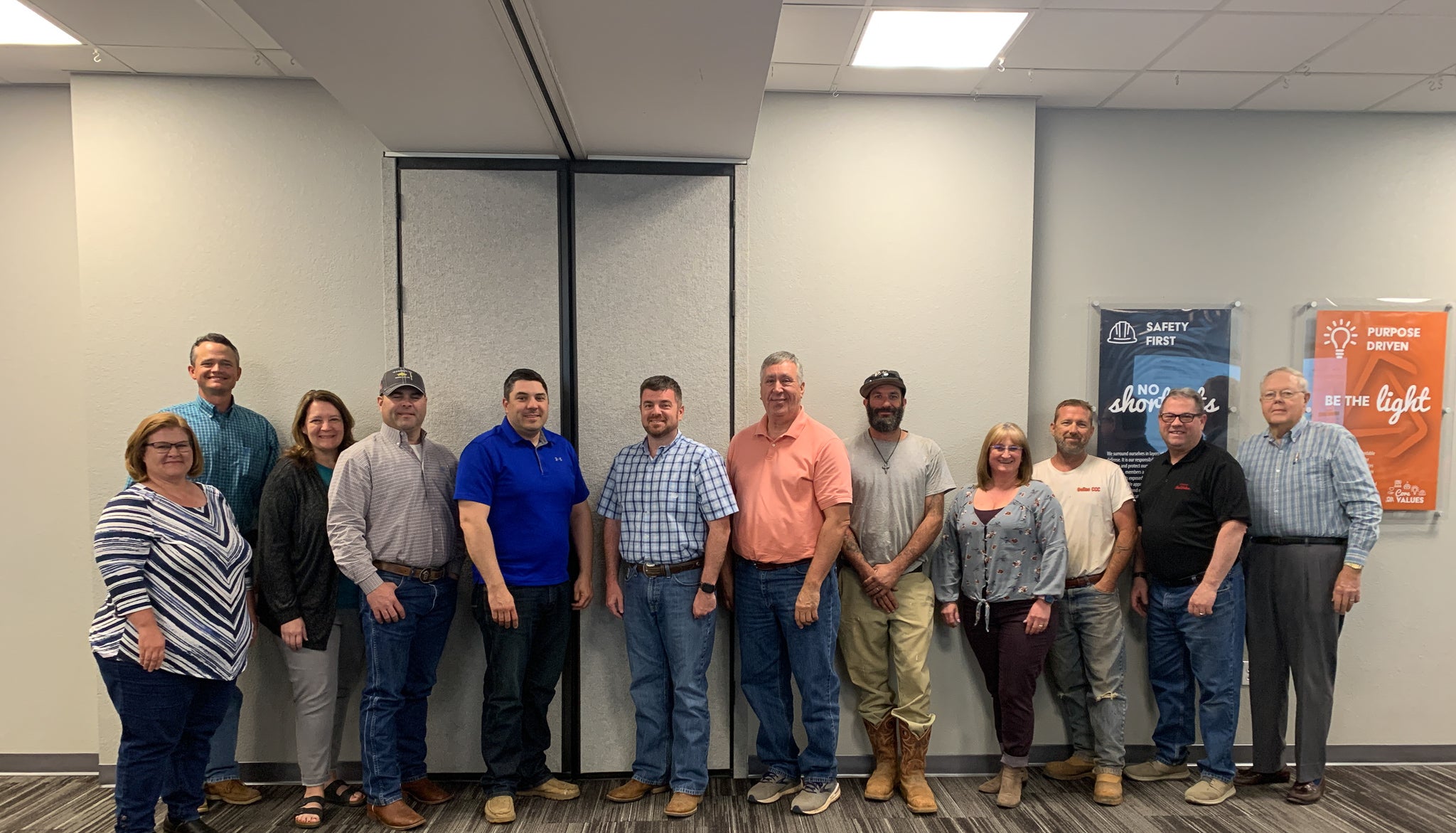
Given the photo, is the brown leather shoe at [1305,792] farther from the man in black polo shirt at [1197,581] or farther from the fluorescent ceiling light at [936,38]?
the fluorescent ceiling light at [936,38]

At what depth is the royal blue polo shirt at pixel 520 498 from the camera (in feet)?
9.50

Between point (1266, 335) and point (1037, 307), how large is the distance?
109cm

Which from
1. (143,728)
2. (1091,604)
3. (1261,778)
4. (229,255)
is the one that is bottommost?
(1261,778)

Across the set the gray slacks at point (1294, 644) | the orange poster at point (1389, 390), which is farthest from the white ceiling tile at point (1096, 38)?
the gray slacks at point (1294, 644)

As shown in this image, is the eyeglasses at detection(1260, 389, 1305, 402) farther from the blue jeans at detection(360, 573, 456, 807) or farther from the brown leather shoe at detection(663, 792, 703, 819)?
the blue jeans at detection(360, 573, 456, 807)

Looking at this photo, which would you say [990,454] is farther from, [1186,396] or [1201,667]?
[1201,667]

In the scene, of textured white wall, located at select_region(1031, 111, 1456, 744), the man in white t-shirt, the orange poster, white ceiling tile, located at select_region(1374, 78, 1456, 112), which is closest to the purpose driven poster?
textured white wall, located at select_region(1031, 111, 1456, 744)

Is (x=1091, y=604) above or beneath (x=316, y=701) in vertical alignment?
above

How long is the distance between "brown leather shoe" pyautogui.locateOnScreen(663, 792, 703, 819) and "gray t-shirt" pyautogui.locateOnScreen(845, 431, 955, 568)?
1167 millimetres

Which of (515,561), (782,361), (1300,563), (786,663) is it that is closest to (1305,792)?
(1300,563)

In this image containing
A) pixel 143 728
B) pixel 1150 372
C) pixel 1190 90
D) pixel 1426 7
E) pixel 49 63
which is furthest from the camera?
pixel 1150 372

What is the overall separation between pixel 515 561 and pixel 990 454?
1951 mm

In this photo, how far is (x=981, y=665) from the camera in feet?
10.8

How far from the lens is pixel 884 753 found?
3213 millimetres
